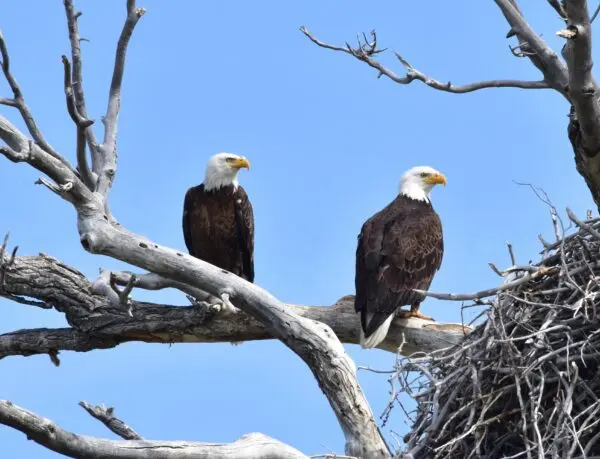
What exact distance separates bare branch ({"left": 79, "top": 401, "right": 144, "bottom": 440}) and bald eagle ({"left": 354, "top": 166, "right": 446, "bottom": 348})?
1.94m

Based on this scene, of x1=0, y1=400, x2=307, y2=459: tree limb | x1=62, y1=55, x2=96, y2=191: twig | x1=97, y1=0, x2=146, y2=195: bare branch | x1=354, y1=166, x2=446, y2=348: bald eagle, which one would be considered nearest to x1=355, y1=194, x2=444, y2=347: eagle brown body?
x1=354, y1=166, x2=446, y2=348: bald eagle

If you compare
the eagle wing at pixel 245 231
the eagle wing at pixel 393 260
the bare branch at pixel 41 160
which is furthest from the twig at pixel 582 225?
the eagle wing at pixel 245 231

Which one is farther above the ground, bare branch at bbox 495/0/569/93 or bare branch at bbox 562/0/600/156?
bare branch at bbox 495/0/569/93

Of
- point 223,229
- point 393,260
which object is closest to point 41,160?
point 393,260

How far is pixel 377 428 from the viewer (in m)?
5.99

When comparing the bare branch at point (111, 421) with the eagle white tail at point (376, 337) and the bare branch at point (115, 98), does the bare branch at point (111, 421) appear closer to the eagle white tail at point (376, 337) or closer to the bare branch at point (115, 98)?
the bare branch at point (115, 98)

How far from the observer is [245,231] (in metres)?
10.2

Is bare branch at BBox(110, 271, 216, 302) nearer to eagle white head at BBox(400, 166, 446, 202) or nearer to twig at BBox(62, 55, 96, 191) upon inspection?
twig at BBox(62, 55, 96, 191)

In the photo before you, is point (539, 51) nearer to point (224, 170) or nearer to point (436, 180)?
point (436, 180)

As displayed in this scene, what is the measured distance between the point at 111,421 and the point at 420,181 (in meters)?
3.79

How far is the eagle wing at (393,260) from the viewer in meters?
8.35

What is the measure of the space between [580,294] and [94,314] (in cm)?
361

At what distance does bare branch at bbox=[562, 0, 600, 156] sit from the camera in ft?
19.7

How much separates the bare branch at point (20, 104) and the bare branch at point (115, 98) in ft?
1.14
